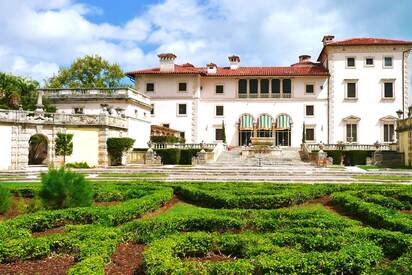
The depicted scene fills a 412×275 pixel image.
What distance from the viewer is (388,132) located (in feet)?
151

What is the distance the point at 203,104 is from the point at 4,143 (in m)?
26.7

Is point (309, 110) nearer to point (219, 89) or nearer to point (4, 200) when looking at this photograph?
point (219, 89)

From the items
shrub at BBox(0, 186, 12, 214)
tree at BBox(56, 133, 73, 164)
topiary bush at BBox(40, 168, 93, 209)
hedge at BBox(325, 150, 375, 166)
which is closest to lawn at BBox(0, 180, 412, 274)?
topiary bush at BBox(40, 168, 93, 209)

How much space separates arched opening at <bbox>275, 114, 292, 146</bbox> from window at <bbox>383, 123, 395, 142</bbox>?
11.0m

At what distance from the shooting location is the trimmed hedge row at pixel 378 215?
886 cm

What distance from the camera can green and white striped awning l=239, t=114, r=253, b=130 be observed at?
4847 cm

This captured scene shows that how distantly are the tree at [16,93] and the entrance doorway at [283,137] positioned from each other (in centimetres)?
2656

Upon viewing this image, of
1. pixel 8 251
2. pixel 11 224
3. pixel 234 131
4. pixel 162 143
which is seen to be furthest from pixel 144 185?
pixel 234 131

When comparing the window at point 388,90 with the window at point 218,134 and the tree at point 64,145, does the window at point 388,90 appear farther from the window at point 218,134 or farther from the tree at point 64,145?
the tree at point 64,145

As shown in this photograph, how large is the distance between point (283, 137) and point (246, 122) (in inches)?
195

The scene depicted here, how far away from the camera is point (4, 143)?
27.2 m

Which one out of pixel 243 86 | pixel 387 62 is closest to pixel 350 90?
pixel 387 62

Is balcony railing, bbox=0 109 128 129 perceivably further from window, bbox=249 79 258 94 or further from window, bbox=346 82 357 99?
window, bbox=346 82 357 99

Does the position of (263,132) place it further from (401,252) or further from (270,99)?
(401,252)
